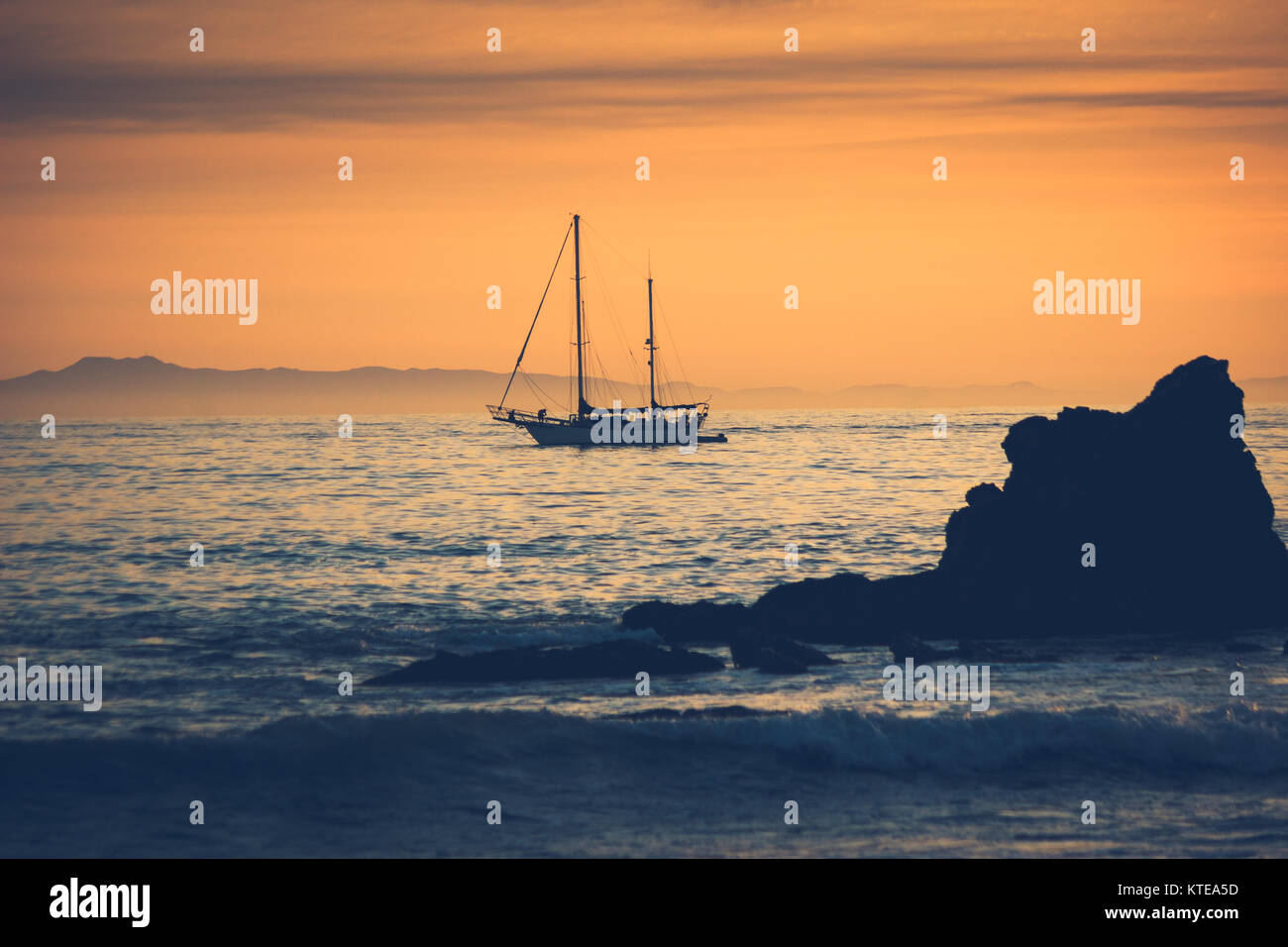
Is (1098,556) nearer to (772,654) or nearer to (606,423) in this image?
(772,654)

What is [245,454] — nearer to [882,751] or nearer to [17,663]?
[17,663]

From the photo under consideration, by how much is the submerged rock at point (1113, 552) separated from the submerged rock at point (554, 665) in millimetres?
2996

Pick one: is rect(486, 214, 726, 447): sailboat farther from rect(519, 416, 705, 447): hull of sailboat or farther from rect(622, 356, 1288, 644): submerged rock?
rect(622, 356, 1288, 644): submerged rock

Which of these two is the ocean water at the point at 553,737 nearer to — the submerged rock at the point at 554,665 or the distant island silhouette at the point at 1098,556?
the submerged rock at the point at 554,665

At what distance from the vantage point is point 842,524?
4566 centimetres

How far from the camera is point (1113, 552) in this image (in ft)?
80.0

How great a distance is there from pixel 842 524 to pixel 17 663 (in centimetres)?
3130

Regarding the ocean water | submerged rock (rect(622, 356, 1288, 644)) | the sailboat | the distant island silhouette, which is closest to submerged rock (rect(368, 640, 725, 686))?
the ocean water

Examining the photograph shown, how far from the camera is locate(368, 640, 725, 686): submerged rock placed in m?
19.7

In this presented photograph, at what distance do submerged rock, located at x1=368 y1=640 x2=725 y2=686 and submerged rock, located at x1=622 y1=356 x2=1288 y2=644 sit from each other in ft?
9.83

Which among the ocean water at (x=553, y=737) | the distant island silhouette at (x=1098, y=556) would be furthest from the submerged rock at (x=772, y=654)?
the distant island silhouette at (x=1098, y=556)

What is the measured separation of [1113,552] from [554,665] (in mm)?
12826

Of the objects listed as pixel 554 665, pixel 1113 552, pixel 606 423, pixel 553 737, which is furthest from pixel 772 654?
pixel 606 423
